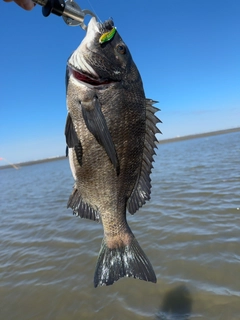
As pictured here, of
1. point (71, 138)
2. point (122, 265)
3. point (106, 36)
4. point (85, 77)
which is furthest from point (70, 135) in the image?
point (122, 265)

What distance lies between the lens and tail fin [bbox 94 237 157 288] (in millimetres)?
1916

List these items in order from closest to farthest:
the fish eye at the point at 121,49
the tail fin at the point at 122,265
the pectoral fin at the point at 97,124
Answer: the pectoral fin at the point at 97,124 < the tail fin at the point at 122,265 < the fish eye at the point at 121,49

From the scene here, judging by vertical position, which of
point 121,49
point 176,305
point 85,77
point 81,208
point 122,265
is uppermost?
point 121,49

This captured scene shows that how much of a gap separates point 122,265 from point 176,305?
5.20 ft

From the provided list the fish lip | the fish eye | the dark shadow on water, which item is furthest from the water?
the fish eye

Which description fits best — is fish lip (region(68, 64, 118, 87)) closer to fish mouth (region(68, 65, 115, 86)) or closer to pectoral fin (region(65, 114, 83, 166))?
fish mouth (region(68, 65, 115, 86))

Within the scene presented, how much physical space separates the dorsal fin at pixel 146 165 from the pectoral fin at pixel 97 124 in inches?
16.1

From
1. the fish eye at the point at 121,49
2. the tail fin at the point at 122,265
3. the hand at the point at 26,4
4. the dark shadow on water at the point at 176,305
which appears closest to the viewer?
the hand at the point at 26,4

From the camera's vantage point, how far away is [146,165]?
2.15 metres

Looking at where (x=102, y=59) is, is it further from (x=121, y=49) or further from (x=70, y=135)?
(x=70, y=135)

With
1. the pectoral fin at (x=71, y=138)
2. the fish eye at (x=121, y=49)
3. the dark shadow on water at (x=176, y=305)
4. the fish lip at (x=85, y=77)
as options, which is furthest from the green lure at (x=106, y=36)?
the dark shadow on water at (x=176, y=305)

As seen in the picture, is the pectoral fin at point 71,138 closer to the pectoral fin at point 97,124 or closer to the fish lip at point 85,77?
the pectoral fin at point 97,124

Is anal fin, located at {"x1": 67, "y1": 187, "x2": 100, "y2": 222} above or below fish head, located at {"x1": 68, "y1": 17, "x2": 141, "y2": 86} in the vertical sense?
below

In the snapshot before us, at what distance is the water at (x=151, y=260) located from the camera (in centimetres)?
310
